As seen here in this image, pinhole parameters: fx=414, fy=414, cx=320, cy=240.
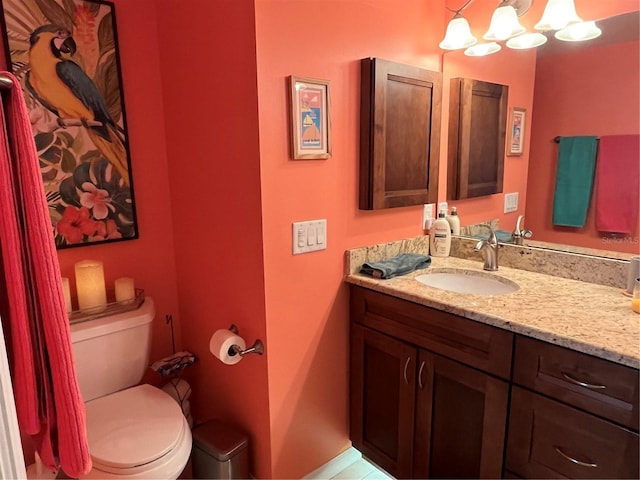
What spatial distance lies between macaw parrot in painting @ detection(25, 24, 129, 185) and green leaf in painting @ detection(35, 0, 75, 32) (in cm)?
2

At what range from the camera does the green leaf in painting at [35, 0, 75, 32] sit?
161 centimetres

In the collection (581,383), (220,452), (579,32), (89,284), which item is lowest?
(220,452)

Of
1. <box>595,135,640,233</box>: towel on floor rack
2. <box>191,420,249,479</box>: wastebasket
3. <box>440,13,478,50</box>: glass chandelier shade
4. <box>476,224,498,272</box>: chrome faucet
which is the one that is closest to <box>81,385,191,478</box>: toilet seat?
<box>191,420,249,479</box>: wastebasket

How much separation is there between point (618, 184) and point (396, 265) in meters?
0.87

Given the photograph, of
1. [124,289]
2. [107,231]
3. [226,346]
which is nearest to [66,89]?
[107,231]

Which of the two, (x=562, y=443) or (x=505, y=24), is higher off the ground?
(x=505, y=24)

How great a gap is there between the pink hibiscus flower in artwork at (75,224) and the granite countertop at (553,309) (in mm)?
1147

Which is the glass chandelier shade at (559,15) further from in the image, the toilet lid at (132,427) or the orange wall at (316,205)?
the toilet lid at (132,427)

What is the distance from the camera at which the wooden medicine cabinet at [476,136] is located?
1908mm

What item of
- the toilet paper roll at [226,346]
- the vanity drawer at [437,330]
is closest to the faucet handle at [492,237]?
the vanity drawer at [437,330]

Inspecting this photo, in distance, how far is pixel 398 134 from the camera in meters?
1.78

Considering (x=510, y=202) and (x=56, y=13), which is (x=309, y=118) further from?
(x=56, y=13)

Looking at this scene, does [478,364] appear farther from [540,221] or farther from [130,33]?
[130,33]

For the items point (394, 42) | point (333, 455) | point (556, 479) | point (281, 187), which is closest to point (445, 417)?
point (556, 479)
